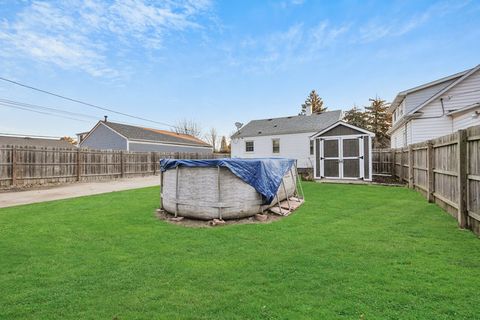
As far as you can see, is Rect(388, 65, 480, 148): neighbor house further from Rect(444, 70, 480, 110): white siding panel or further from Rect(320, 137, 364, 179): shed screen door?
Rect(320, 137, 364, 179): shed screen door

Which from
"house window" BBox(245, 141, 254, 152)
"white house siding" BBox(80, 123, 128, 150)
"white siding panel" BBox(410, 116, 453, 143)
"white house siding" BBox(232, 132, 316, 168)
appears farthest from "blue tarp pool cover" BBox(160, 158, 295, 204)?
"white house siding" BBox(80, 123, 128, 150)

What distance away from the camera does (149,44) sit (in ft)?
52.3

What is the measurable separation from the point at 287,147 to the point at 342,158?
9029mm

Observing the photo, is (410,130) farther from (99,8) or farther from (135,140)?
(135,140)

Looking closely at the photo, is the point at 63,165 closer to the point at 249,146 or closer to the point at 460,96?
the point at 249,146

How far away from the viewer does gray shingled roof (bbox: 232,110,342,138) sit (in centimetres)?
2155

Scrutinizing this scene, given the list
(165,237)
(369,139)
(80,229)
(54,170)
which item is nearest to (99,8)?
(54,170)

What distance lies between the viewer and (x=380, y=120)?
36.8 metres

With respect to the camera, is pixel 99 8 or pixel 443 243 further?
→ pixel 99 8

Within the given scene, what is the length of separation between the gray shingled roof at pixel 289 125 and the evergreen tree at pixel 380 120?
17.2 metres

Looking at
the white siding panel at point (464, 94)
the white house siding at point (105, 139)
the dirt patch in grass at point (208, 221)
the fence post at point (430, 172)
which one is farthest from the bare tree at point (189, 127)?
the fence post at point (430, 172)

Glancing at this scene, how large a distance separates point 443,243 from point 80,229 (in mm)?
6620

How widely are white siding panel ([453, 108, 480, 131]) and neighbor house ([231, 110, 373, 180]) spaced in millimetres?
3806

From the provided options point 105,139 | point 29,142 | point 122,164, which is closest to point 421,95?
point 122,164
